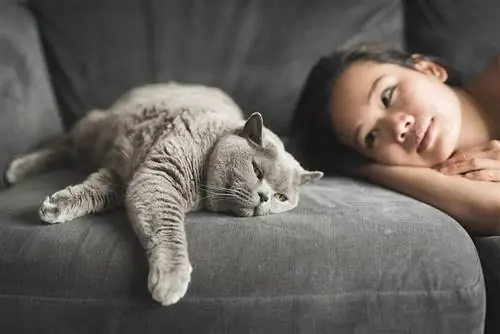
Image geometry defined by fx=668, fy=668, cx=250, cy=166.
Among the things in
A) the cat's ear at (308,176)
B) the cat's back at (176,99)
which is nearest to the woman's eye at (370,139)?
the cat's ear at (308,176)

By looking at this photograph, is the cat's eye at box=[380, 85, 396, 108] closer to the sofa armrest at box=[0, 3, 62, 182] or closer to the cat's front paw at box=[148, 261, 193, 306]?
the cat's front paw at box=[148, 261, 193, 306]

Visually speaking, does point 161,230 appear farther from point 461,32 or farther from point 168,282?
point 461,32

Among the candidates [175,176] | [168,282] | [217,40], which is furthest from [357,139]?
[168,282]

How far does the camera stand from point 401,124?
5.14 ft

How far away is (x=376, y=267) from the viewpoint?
118 centimetres

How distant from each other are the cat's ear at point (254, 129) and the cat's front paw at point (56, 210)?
396 millimetres

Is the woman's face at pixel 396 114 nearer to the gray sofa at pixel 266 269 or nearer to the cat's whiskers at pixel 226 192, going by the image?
the gray sofa at pixel 266 269

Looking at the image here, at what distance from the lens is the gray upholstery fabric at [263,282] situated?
1.14 metres

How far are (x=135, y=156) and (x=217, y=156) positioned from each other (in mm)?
239

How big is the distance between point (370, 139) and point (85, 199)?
71cm

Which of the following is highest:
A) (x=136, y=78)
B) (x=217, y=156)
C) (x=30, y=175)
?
(x=217, y=156)

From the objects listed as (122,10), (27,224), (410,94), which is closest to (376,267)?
(410,94)

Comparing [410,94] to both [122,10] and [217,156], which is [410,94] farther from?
[122,10]

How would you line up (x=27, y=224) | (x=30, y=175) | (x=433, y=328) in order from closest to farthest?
(x=433, y=328), (x=27, y=224), (x=30, y=175)
